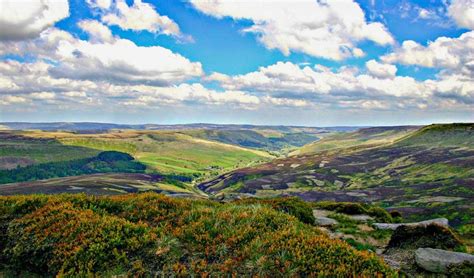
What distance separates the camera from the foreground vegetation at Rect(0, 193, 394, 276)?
36.2 ft

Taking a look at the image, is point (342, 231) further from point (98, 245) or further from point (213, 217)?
point (98, 245)

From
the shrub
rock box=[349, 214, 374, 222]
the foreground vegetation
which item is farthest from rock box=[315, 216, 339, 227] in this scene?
the shrub

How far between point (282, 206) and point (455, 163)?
193m

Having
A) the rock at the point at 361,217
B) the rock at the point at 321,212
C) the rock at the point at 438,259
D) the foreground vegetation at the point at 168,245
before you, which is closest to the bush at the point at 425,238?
the rock at the point at 438,259

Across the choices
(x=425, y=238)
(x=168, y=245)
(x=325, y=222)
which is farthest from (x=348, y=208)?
(x=168, y=245)

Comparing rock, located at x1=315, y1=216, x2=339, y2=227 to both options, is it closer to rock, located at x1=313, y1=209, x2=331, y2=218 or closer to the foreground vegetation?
rock, located at x1=313, y1=209, x2=331, y2=218

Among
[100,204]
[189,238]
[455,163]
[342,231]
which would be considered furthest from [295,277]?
[455,163]

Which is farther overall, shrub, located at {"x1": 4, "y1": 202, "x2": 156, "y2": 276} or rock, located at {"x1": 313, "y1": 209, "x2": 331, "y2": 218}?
rock, located at {"x1": 313, "y1": 209, "x2": 331, "y2": 218}

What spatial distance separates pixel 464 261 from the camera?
13.0 metres

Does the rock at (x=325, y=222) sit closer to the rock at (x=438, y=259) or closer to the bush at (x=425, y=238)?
the bush at (x=425, y=238)

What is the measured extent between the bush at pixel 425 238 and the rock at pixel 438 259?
3.78m

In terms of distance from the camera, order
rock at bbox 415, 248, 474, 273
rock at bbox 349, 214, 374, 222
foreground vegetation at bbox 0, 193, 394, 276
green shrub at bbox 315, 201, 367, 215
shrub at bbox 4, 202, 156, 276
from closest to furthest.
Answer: foreground vegetation at bbox 0, 193, 394, 276 < shrub at bbox 4, 202, 156, 276 < rock at bbox 415, 248, 474, 273 < rock at bbox 349, 214, 374, 222 < green shrub at bbox 315, 201, 367, 215

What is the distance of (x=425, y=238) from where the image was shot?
18078 mm

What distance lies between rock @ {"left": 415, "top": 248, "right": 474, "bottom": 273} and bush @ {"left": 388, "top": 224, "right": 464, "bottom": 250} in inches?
149
